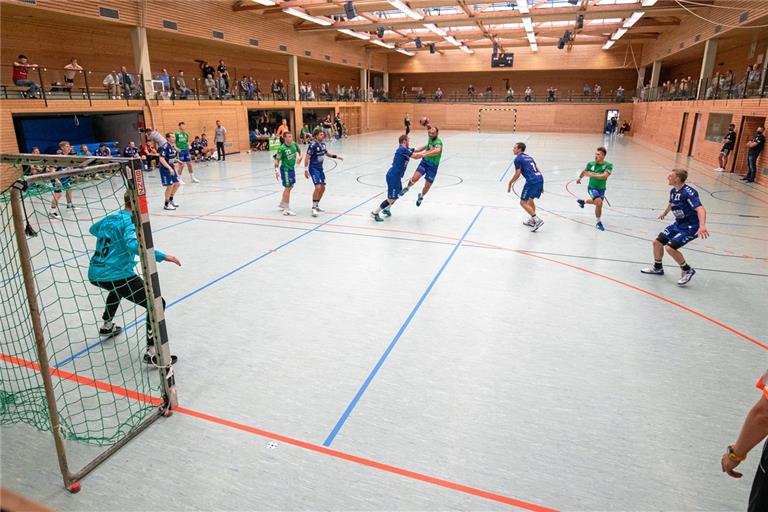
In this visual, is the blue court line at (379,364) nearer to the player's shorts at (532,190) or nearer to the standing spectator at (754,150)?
the player's shorts at (532,190)

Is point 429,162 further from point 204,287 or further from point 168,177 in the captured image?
point 204,287

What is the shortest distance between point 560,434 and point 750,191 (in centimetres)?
1527

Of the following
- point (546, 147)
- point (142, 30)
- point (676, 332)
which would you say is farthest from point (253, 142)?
point (676, 332)

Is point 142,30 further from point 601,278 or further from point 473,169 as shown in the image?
point 601,278

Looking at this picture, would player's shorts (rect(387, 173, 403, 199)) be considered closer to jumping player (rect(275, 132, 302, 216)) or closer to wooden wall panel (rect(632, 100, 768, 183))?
jumping player (rect(275, 132, 302, 216))

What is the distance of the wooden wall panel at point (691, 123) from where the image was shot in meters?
17.4

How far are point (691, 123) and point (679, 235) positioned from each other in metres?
21.7

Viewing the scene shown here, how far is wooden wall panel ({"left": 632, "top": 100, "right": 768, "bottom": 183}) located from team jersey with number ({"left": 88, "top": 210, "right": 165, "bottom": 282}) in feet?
63.6

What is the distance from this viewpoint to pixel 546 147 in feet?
93.0

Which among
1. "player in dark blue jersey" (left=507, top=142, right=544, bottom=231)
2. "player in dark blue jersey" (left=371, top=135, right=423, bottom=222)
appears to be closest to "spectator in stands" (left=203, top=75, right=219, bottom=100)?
"player in dark blue jersey" (left=371, top=135, right=423, bottom=222)

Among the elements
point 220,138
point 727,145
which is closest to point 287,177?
point 220,138

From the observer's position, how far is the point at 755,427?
2188mm

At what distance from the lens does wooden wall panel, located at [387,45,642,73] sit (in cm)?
4431

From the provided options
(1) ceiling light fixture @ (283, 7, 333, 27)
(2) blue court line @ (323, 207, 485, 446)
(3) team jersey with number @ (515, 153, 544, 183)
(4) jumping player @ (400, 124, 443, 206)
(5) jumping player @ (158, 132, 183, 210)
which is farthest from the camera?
(1) ceiling light fixture @ (283, 7, 333, 27)
